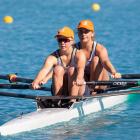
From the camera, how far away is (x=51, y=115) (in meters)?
9.60

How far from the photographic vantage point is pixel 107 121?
995 cm

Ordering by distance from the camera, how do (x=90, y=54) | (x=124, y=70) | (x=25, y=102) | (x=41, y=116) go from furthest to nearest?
1. (x=124, y=70)
2. (x=25, y=102)
3. (x=90, y=54)
4. (x=41, y=116)

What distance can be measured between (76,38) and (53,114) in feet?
32.3

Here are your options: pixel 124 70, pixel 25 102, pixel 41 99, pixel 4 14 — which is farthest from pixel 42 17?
pixel 41 99

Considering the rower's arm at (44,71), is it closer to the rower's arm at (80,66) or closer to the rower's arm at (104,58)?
the rower's arm at (80,66)

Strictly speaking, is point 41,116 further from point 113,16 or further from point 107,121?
point 113,16

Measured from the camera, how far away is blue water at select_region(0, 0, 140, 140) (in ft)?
30.9

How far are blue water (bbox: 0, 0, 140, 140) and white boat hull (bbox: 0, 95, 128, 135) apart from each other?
0.09 metres

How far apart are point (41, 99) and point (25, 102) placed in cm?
156

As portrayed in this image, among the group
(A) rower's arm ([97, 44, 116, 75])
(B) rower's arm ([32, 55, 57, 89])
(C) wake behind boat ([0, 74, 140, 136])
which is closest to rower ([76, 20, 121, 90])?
(A) rower's arm ([97, 44, 116, 75])

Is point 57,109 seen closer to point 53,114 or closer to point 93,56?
point 53,114

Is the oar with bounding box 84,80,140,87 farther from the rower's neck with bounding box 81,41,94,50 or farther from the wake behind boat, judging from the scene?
the rower's neck with bounding box 81,41,94,50

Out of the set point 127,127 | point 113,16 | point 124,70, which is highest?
point 113,16

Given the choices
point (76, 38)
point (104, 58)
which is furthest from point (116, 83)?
point (76, 38)
